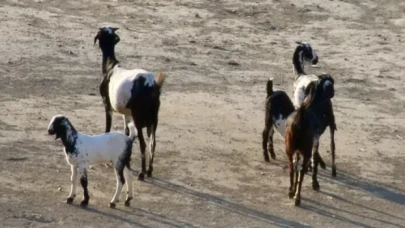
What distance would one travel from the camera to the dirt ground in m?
12.6

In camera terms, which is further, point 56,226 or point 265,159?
point 265,159

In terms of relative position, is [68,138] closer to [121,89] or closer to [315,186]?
[121,89]

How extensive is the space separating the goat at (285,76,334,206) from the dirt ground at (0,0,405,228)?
313 millimetres

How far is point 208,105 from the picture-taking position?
55.4 ft

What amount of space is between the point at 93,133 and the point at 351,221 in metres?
4.06

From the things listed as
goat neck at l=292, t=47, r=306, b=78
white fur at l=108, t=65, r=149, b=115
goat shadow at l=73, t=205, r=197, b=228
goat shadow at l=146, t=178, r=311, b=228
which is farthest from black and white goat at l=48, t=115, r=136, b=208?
goat neck at l=292, t=47, r=306, b=78

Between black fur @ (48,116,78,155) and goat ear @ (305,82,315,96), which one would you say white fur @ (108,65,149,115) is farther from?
goat ear @ (305,82,315,96)

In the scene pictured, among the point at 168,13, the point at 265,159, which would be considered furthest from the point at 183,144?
the point at 168,13

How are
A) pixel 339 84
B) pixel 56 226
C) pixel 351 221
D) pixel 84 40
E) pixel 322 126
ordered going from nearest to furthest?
pixel 56 226
pixel 351 221
pixel 322 126
pixel 339 84
pixel 84 40

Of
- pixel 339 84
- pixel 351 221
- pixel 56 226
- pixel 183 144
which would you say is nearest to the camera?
pixel 56 226

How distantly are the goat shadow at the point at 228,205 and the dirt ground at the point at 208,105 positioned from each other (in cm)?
1

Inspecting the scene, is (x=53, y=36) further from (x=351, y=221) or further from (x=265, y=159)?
(x=351, y=221)

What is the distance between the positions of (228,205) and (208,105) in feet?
14.1

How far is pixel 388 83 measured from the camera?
18953mm
